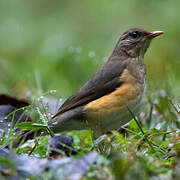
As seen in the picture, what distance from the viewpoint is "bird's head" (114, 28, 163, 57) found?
6.09m

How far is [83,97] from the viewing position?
212 inches

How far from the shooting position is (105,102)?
525 centimetres

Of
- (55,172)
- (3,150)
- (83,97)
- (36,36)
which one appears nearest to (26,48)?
(36,36)

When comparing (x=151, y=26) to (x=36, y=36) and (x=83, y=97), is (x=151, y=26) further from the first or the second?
(x=83, y=97)

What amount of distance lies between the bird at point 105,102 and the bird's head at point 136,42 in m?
0.39

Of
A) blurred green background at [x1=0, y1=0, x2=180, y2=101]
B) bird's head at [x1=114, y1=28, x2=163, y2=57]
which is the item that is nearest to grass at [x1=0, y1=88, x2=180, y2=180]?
bird's head at [x1=114, y1=28, x2=163, y2=57]

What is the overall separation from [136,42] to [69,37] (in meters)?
5.69

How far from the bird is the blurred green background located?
1.91 meters

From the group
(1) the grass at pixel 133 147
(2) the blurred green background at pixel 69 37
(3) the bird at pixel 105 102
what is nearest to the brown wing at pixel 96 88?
(3) the bird at pixel 105 102

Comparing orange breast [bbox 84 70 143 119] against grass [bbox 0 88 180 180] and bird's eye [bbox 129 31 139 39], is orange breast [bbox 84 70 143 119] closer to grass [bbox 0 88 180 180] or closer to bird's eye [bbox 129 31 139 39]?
grass [bbox 0 88 180 180]

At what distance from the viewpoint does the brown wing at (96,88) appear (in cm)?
537

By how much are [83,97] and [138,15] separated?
7.37 meters

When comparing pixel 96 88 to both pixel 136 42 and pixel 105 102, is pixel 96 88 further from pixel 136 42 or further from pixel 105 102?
pixel 136 42

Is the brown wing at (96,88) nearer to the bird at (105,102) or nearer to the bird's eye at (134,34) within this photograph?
the bird at (105,102)
